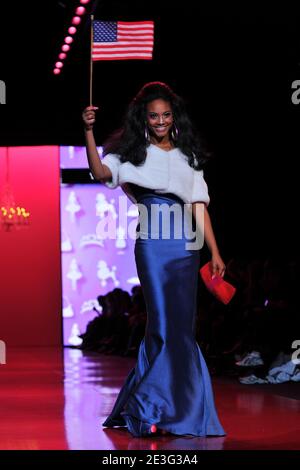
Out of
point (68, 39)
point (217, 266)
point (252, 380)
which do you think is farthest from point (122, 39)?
point (68, 39)

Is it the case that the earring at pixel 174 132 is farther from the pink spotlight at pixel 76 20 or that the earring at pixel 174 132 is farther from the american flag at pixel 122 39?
the pink spotlight at pixel 76 20

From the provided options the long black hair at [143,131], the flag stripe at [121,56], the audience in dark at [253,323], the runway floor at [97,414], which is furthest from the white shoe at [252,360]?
the long black hair at [143,131]

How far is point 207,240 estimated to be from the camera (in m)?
3.68

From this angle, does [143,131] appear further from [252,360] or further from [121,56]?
[252,360]

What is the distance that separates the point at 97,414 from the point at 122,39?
1.84 m

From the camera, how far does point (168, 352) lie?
369 centimetres

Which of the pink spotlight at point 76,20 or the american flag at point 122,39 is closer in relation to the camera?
the american flag at point 122,39

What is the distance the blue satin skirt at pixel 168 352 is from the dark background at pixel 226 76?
408 cm

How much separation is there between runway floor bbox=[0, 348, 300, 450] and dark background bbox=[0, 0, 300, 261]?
7.07 feet

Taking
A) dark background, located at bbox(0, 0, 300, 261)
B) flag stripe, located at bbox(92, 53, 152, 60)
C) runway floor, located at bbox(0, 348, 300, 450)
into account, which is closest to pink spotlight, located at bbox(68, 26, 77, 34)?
dark background, located at bbox(0, 0, 300, 261)

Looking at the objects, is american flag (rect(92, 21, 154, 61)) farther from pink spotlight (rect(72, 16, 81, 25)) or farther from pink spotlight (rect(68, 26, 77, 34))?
pink spotlight (rect(68, 26, 77, 34))

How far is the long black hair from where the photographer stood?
3.76 meters

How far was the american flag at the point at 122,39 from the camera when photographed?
4926 millimetres
